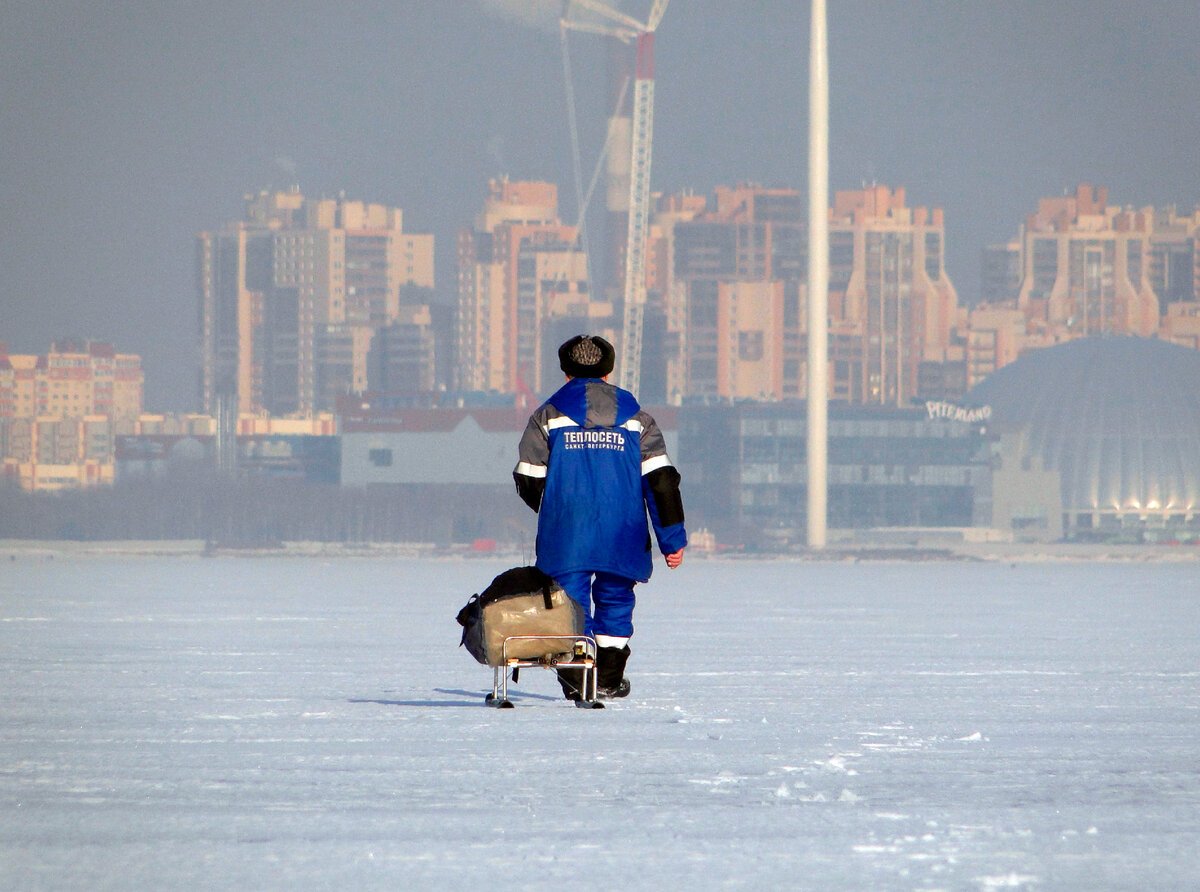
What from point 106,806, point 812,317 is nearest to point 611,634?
point 106,806

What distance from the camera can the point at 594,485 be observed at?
1346 centimetres

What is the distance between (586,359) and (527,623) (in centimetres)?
191

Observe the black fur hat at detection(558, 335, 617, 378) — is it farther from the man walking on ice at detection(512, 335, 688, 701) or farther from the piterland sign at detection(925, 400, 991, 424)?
the piterland sign at detection(925, 400, 991, 424)

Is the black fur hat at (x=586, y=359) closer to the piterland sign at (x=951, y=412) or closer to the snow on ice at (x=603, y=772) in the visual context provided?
the snow on ice at (x=603, y=772)

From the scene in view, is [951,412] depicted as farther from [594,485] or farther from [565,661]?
[594,485]

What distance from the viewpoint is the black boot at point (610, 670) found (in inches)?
547

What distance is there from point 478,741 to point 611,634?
7.62 ft

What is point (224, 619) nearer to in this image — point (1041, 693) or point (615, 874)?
point (1041, 693)

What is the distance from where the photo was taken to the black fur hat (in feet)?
45.1

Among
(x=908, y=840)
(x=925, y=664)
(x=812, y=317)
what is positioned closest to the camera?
(x=908, y=840)

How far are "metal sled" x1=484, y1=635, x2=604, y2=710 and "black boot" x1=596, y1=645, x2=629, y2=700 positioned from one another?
6 centimetres

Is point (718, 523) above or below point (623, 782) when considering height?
below

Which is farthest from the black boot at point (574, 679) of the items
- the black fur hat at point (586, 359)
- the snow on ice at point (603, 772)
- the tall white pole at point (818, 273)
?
the tall white pole at point (818, 273)

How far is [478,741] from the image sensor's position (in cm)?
1168
